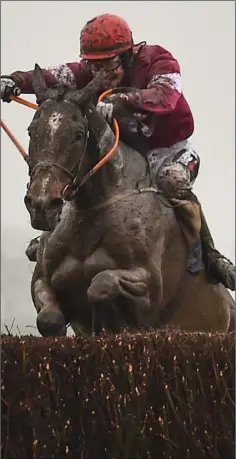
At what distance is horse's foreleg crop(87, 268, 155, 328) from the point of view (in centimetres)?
635

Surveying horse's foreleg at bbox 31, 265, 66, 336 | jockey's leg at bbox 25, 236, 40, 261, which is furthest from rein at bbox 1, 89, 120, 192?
jockey's leg at bbox 25, 236, 40, 261

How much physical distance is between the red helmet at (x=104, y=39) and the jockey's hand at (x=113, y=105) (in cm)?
41

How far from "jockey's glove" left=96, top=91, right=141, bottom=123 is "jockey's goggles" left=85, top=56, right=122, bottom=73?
35 centimetres

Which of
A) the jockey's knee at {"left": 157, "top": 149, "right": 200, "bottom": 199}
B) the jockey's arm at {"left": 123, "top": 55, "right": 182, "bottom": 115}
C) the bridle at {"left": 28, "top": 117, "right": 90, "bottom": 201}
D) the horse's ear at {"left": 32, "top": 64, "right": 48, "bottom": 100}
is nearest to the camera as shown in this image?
the bridle at {"left": 28, "top": 117, "right": 90, "bottom": 201}

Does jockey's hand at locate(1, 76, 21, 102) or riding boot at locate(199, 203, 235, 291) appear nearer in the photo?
jockey's hand at locate(1, 76, 21, 102)

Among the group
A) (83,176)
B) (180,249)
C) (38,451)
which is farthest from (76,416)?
(180,249)

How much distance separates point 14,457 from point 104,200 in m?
2.44

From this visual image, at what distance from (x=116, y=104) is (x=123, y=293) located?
1315mm

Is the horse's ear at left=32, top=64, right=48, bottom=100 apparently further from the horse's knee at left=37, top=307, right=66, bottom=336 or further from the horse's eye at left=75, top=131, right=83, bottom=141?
the horse's knee at left=37, top=307, right=66, bottom=336

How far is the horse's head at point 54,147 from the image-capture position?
19.0 ft

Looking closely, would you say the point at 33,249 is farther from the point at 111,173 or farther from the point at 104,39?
the point at 104,39

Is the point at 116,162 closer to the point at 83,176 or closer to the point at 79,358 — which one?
the point at 83,176

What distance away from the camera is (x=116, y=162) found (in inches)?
268

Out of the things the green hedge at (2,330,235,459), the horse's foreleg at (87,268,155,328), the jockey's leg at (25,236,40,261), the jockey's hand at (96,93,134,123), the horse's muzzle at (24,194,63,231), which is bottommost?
the green hedge at (2,330,235,459)
